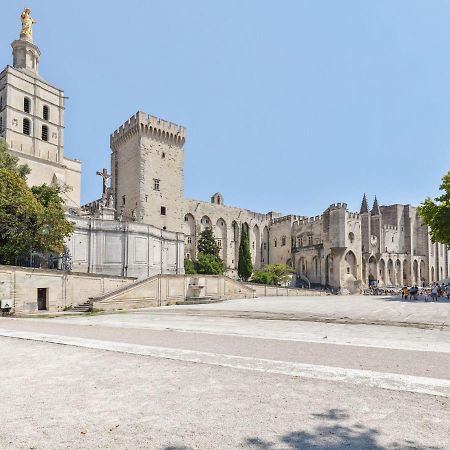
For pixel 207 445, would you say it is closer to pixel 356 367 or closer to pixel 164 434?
pixel 164 434

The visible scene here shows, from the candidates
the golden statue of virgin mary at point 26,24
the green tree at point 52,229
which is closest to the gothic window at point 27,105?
the golden statue of virgin mary at point 26,24

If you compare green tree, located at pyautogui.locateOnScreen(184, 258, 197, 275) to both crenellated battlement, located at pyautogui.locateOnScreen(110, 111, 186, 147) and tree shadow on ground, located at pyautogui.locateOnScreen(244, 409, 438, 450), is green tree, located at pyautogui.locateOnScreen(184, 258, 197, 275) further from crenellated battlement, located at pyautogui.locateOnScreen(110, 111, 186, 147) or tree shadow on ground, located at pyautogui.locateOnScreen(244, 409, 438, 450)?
tree shadow on ground, located at pyautogui.locateOnScreen(244, 409, 438, 450)

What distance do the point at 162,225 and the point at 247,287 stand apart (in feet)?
58.4

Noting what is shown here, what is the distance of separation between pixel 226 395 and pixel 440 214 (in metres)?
32.8

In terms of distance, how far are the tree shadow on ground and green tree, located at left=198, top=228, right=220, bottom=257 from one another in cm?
5584

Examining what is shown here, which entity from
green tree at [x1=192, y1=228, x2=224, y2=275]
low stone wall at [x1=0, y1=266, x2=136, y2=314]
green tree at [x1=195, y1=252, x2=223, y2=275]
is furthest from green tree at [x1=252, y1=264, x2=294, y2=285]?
low stone wall at [x1=0, y1=266, x2=136, y2=314]

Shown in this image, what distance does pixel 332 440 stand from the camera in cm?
391

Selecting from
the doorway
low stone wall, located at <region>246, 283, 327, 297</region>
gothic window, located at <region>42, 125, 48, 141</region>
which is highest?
gothic window, located at <region>42, 125, 48, 141</region>

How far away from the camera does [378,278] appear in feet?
245

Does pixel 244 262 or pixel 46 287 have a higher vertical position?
pixel 244 262

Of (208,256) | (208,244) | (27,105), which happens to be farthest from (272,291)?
(27,105)

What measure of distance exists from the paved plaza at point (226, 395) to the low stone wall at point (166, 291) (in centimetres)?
1609

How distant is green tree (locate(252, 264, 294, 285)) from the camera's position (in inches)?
2305

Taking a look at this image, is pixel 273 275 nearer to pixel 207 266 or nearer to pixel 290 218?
pixel 207 266
